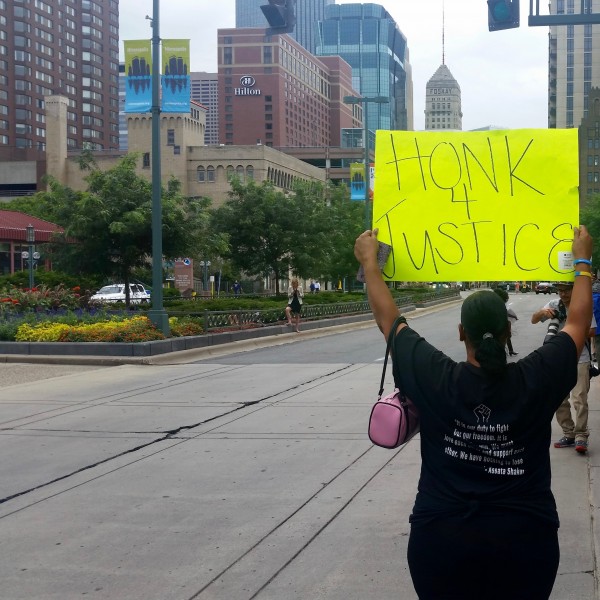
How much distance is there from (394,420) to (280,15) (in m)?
11.5

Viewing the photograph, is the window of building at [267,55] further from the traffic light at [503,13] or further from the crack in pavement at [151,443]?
the crack in pavement at [151,443]

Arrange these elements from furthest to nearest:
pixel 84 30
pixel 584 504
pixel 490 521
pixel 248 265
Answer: pixel 84 30 → pixel 248 265 → pixel 584 504 → pixel 490 521

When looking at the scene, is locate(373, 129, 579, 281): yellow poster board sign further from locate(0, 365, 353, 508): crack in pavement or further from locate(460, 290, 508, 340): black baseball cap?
locate(0, 365, 353, 508): crack in pavement

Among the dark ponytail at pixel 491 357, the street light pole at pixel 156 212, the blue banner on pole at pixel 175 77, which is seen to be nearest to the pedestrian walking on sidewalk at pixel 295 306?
the street light pole at pixel 156 212

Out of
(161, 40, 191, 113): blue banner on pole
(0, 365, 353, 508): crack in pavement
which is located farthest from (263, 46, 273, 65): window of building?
(0, 365, 353, 508): crack in pavement

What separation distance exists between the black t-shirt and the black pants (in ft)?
0.15

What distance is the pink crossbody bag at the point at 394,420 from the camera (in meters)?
3.34

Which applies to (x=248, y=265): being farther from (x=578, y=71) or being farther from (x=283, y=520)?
(x=578, y=71)

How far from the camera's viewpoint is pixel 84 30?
16350 cm

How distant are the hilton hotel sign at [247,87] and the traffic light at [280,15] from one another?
614ft

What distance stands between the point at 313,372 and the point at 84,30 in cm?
15764

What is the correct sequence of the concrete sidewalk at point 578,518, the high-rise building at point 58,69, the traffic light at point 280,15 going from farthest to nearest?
the high-rise building at point 58,69 < the traffic light at point 280,15 < the concrete sidewalk at point 578,518

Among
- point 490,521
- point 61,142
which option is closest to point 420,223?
point 490,521

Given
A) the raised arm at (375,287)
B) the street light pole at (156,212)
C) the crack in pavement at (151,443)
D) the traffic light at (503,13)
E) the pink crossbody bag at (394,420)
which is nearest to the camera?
the pink crossbody bag at (394,420)
